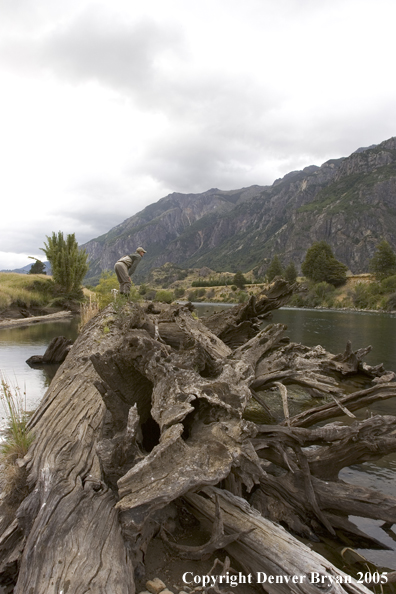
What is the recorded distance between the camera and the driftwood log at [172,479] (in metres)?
2.72

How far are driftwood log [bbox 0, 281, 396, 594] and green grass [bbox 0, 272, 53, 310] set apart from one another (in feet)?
111

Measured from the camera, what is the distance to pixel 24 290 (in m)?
38.8

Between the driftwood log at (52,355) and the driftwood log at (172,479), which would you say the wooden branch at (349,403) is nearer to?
the driftwood log at (172,479)

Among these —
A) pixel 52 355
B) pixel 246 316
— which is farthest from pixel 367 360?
pixel 52 355

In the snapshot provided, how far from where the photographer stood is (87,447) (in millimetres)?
4211

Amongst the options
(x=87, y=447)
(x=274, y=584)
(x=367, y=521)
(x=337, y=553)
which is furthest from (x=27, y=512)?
(x=367, y=521)

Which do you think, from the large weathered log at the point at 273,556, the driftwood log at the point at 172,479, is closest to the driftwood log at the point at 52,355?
the driftwood log at the point at 172,479

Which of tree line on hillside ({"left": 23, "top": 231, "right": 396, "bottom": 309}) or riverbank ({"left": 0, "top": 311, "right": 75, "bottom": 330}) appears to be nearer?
riverbank ({"left": 0, "top": 311, "right": 75, "bottom": 330})

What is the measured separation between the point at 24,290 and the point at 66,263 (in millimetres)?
6978

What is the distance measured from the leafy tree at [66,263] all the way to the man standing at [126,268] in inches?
1341

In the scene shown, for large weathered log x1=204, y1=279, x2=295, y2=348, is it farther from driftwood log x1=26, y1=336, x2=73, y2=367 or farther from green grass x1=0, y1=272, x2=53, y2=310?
green grass x1=0, y1=272, x2=53, y2=310

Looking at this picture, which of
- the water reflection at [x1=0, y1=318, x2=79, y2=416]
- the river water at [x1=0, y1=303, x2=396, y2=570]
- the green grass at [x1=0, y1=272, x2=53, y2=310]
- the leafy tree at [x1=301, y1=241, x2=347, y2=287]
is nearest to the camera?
the river water at [x1=0, y1=303, x2=396, y2=570]

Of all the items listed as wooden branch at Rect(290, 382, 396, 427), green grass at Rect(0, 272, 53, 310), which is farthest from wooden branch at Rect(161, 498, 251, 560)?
green grass at Rect(0, 272, 53, 310)

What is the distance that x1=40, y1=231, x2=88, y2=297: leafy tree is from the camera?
4359cm
